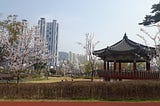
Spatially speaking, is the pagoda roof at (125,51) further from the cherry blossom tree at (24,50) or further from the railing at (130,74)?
the cherry blossom tree at (24,50)

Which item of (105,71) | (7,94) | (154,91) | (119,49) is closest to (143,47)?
(119,49)

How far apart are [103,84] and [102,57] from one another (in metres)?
14.3

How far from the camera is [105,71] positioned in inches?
1264

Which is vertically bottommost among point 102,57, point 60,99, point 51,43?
point 60,99

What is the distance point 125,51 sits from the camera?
30.2m

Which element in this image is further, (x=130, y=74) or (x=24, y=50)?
(x=130, y=74)

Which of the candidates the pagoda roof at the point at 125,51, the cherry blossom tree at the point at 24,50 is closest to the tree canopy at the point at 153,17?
the pagoda roof at the point at 125,51

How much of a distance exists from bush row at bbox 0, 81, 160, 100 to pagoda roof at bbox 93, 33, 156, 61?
9.71m

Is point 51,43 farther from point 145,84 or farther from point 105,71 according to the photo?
point 145,84

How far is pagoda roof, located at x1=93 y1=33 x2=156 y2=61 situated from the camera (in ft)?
97.2

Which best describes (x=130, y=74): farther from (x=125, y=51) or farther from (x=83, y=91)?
(x=83, y=91)

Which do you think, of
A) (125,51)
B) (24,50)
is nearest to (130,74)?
(125,51)

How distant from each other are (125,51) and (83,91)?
Result: 40.3 ft

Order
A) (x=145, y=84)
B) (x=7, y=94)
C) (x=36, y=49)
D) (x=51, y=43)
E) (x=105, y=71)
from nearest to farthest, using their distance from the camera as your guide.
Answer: (x=7, y=94) → (x=145, y=84) → (x=36, y=49) → (x=105, y=71) → (x=51, y=43)
